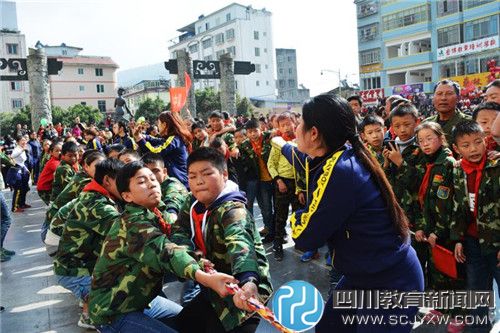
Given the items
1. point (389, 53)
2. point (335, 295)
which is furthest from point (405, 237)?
point (389, 53)

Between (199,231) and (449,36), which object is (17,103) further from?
(199,231)

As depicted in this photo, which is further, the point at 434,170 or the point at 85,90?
the point at 85,90

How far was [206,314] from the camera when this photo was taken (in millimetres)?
2242

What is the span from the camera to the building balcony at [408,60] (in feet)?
104

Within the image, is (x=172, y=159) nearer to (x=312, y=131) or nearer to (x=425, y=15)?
(x=312, y=131)

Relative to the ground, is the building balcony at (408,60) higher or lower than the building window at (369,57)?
lower

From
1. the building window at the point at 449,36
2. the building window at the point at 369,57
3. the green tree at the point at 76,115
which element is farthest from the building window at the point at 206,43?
the building window at the point at 449,36

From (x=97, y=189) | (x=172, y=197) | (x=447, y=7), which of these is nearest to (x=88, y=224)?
(x=97, y=189)

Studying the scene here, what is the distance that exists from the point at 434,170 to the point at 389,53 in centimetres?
3528

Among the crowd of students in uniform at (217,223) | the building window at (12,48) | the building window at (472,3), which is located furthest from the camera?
the building window at (12,48)

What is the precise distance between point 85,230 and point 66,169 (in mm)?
2459

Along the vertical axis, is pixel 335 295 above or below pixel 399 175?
below

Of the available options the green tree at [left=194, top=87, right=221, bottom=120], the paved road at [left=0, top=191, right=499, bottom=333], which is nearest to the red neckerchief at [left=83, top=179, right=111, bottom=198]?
the paved road at [left=0, top=191, right=499, bottom=333]

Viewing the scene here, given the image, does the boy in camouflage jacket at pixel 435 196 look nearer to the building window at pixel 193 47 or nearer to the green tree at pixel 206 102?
the green tree at pixel 206 102
